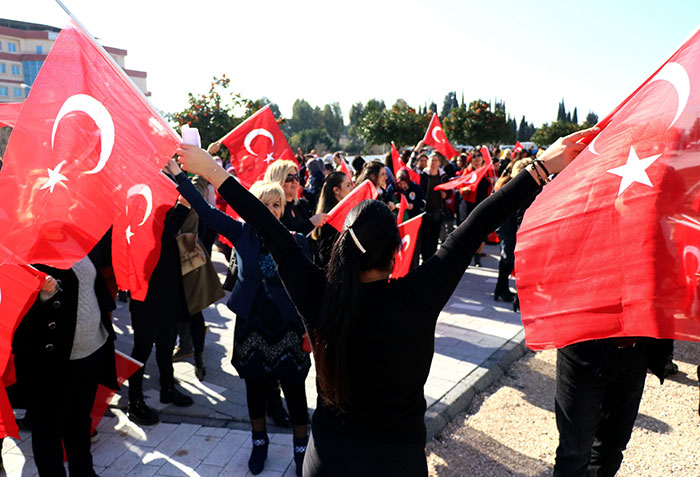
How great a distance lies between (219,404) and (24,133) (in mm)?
3080

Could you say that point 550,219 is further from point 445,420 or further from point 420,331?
point 445,420

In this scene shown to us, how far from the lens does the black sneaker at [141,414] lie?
14.9 ft

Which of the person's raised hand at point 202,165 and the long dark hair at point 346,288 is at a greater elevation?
the person's raised hand at point 202,165

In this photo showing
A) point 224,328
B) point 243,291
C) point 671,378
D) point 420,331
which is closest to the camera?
point 420,331

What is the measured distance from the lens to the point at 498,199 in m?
1.96

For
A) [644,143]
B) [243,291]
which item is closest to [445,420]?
[243,291]

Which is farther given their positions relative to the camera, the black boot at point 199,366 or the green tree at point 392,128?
the green tree at point 392,128

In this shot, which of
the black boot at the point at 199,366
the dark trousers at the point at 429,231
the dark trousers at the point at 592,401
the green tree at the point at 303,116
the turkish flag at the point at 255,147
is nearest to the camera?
the dark trousers at the point at 592,401

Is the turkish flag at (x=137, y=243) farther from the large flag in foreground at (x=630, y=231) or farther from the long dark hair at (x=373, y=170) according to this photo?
the long dark hair at (x=373, y=170)

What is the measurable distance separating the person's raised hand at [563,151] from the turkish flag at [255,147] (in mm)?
5251

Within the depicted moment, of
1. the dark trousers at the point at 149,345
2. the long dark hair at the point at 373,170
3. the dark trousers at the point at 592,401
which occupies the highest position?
the long dark hair at the point at 373,170

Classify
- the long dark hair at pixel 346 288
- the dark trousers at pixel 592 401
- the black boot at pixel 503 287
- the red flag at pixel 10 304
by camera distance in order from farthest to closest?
1. the black boot at pixel 503 287
2. the dark trousers at pixel 592 401
3. the red flag at pixel 10 304
4. the long dark hair at pixel 346 288

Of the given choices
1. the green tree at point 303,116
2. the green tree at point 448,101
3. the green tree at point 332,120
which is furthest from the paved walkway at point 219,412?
the green tree at point 303,116

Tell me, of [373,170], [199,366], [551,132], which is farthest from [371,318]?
[551,132]
